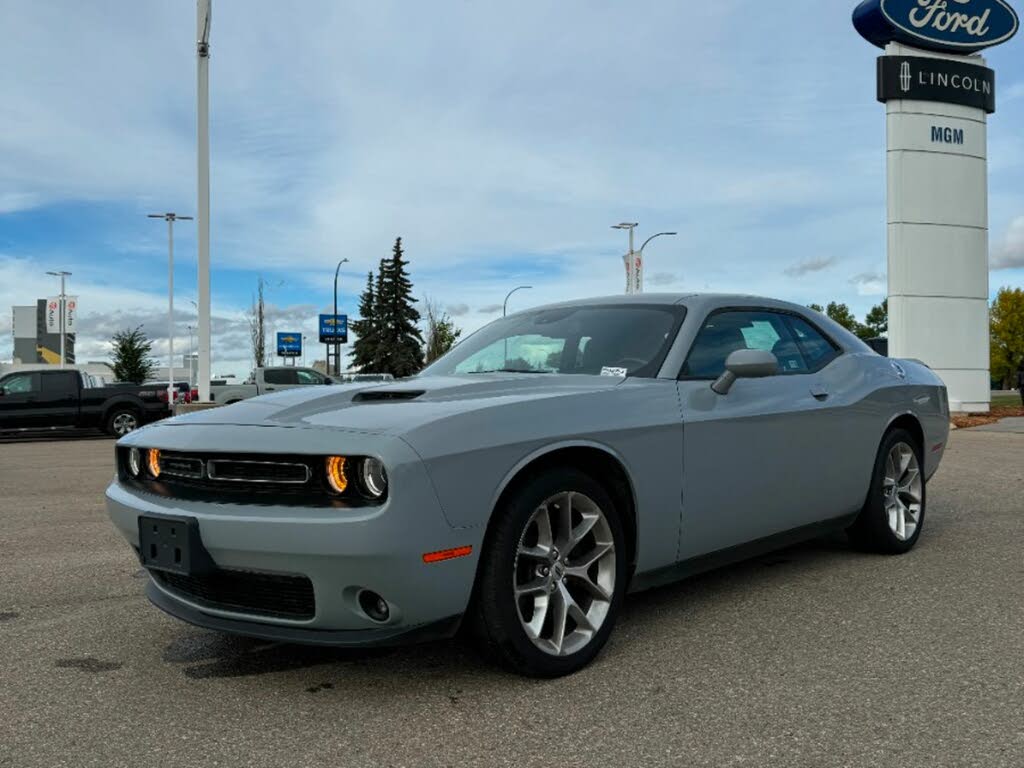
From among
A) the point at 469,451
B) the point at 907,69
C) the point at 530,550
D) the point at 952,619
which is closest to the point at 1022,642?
the point at 952,619

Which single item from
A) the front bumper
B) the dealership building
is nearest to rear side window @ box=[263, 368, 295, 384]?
the front bumper

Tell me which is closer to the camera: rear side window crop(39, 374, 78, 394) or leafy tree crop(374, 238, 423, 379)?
rear side window crop(39, 374, 78, 394)

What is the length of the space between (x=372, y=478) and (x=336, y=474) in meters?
0.12

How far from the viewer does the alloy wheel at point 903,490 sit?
527 cm

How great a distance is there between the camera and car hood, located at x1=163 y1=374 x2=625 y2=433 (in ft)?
10.1

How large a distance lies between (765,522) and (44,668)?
3.02 metres

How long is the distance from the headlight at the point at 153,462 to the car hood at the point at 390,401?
0.13 meters

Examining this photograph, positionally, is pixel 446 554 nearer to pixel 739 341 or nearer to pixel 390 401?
pixel 390 401

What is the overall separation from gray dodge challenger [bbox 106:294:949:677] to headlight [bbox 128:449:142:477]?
0.02m

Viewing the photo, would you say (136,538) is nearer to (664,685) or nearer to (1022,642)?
(664,685)

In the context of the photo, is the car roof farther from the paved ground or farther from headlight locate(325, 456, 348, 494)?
headlight locate(325, 456, 348, 494)

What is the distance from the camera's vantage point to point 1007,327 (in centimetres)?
7050

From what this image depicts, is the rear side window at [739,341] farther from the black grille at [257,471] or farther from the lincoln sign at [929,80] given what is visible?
the lincoln sign at [929,80]

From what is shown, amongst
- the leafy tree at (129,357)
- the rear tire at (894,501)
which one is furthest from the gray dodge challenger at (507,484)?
the leafy tree at (129,357)
